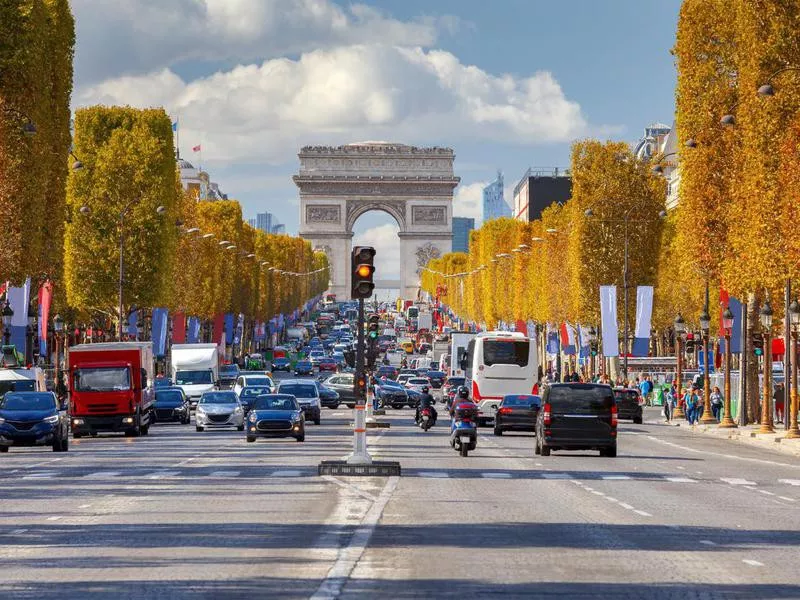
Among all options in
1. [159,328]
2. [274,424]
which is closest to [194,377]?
[159,328]

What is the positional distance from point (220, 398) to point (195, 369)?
2194cm

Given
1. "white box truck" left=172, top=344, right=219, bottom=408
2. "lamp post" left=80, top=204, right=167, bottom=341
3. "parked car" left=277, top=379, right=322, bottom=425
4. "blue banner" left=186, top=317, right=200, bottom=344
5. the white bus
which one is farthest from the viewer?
"blue banner" left=186, top=317, right=200, bottom=344

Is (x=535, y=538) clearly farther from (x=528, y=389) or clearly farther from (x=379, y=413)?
(x=379, y=413)

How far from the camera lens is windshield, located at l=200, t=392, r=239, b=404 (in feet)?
204

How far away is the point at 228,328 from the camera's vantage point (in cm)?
12838

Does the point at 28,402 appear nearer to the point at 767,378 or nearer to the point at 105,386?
the point at 105,386

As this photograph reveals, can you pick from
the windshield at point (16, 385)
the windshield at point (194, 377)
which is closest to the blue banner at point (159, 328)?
the windshield at point (194, 377)

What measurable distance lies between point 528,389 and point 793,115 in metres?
19.9

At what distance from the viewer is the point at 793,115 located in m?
51.5

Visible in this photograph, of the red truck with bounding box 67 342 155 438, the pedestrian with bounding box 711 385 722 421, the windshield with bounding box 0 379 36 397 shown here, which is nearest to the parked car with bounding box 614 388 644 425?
the pedestrian with bounding box 711 385 722 421

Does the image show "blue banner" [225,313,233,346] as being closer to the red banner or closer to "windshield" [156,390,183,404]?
the red banner

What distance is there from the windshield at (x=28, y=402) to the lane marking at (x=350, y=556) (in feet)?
67.9

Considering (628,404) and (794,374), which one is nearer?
(794,374)

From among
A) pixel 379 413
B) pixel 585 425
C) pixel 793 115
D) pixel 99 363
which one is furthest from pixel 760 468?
pixel 379 413
